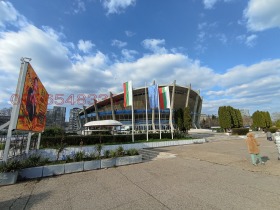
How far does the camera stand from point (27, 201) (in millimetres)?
4852

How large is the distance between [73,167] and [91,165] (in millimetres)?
866

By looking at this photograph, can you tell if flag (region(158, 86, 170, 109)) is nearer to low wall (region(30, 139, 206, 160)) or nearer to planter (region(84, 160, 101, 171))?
low wall (region(30, 139, 206, 160))

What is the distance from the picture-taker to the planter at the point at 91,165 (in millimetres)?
8516

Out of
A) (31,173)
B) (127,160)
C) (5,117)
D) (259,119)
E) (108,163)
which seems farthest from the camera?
(259,119)

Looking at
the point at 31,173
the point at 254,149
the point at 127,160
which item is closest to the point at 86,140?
the point at 127,160

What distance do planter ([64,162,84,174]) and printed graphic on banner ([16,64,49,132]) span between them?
2.63 metres

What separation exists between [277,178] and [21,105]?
10541mm

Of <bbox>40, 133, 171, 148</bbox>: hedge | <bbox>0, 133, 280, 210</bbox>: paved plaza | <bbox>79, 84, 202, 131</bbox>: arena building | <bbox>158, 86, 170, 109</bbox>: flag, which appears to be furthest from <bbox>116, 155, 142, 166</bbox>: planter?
<bbox>79, 84, 202, 131</bbox>: arena building

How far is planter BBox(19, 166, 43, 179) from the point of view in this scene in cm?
702

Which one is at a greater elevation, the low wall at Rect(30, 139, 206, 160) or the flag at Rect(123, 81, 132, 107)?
the flag at Rect(123, 81, 132, 107)

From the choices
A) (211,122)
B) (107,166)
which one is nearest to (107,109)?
(107,166)

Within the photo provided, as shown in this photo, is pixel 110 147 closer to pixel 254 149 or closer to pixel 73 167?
pixel 73 167

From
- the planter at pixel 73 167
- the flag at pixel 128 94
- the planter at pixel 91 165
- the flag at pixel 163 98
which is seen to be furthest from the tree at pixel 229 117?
the planter at pixel 73 167

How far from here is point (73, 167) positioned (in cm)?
816
